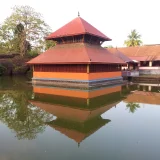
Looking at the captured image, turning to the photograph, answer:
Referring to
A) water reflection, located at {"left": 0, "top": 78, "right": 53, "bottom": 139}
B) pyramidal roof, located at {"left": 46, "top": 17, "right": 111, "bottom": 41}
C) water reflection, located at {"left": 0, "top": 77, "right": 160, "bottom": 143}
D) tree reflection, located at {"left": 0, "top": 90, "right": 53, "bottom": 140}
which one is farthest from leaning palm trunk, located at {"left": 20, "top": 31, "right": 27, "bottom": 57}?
tree reflection, located at {"left": 0, "top": 90, "right": 53, "bottom": 140}

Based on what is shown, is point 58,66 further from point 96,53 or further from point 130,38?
point 130,38

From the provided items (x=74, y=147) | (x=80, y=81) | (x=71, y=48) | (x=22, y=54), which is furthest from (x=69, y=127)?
(x=22, y=54)

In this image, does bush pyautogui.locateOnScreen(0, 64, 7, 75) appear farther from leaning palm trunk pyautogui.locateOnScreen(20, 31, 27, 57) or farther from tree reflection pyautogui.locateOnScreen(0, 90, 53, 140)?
tree reflection pyautogui.locateOnScreen(0, 90, 53, 140)

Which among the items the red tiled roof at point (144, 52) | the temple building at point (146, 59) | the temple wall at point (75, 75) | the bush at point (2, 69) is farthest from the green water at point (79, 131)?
the bush at point (2, 69)

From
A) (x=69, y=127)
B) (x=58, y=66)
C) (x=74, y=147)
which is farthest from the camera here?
(x=58, y=66)

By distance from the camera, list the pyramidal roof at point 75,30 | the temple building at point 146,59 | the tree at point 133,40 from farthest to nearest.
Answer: the tree at point 133,40, the temple building at point 146,59, the pyramidal roof at point 75,30

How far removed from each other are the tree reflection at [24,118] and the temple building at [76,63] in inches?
309

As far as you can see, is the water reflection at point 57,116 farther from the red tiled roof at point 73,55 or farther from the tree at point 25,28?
the tree at point 25,28

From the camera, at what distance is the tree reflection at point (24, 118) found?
249 inches

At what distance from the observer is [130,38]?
174 ft

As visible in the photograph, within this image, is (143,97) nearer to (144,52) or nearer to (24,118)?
(24,118)

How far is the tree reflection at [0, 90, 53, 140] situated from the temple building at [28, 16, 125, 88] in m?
7.84

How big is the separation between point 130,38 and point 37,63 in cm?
3904

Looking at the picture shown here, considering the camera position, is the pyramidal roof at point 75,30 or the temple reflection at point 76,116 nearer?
the temple reflection at point 76,116
